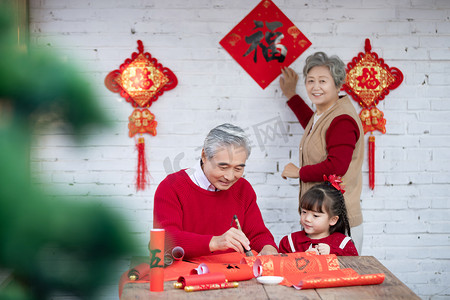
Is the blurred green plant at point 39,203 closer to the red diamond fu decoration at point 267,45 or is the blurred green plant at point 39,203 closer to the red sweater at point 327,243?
the red sweater at point 327,243

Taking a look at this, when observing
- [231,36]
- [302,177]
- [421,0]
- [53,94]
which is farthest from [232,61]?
[53,94]

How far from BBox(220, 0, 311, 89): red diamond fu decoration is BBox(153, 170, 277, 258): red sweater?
143 cm

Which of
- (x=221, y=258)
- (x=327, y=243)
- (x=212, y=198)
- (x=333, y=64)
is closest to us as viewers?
(x=221, y=258)

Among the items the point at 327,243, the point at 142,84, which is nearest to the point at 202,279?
the point at 327,243

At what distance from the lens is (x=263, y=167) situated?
3.67m

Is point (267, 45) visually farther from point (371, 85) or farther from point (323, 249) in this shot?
point (323, 249)

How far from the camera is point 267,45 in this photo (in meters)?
3.65

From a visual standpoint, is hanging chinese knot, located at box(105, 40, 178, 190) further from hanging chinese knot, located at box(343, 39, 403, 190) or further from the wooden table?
the wooden table

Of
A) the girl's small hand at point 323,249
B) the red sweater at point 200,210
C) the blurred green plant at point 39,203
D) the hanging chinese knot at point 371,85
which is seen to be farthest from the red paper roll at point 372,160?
the blurred green plant at point 39,203

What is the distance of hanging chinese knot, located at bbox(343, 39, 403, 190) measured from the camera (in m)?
3.65

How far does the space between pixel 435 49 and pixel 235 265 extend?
8.57ft

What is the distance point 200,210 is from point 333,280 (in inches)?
29.4

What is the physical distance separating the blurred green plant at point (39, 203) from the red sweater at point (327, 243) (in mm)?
2354

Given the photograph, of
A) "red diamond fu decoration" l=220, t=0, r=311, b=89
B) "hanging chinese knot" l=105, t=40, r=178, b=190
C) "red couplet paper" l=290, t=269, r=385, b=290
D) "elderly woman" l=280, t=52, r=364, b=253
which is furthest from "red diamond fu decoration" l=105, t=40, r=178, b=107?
"red couplet paper" l=290, t=269, r=385, b=290
